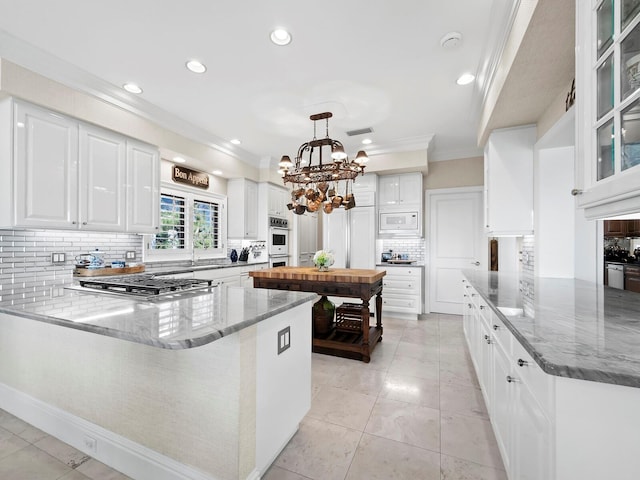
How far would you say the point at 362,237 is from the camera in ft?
17.7

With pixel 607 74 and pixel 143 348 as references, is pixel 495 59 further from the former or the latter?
pixel 143 348

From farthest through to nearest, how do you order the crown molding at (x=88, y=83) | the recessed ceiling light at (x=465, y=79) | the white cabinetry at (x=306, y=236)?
1. the white cabinetry at (x=306, y=236)
2. the recessed ceiling light at (x=465, y=79)
3. the crown molding at (x=88, y=83)

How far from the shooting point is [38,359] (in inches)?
73.4

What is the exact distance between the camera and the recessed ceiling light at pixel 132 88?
3.03m

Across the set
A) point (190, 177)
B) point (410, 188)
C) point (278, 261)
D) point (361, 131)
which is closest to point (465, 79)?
point (361, 131)

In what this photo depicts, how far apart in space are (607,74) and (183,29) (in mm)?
2606

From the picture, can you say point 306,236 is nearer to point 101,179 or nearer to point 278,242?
point 278,242

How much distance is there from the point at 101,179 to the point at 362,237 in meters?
3.90

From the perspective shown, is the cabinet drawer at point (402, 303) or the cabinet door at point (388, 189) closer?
the cabinet drawer at point (402, 303)

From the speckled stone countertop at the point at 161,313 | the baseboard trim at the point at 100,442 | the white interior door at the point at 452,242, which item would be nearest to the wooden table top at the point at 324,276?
the speckled stone countertop at the point at 161,313

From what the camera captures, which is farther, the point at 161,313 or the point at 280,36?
the point at 280,36

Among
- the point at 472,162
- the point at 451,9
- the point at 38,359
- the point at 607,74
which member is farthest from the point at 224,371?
the point at 472,162

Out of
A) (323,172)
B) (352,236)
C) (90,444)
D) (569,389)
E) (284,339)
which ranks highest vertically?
(323,172)

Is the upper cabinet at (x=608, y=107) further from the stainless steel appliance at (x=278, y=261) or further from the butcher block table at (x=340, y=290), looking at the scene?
the stainless steel appliance at (x=278, y=261)
